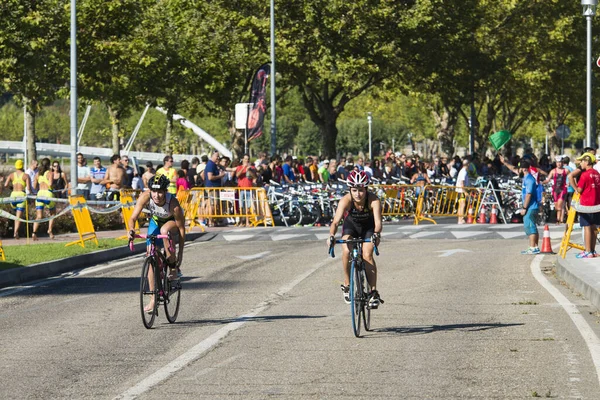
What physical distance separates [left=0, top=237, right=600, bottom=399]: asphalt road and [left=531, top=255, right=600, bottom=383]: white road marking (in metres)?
0.08

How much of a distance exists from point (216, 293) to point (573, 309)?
453 centimetres

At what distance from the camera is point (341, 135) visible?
513 ft

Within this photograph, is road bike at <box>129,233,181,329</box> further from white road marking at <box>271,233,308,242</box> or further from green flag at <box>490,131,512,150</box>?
green flag at <box>490,131,512,150</box>

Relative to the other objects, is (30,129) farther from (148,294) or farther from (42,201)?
(148,294)

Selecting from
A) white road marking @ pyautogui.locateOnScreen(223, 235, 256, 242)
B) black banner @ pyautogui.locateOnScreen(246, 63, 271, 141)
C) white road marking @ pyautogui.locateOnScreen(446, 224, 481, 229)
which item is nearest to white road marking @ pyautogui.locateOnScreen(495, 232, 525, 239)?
white road marking @ pyautogui.locateOnScreen(446, 224, 481, 229)

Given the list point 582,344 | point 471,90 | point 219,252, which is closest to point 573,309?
point 582,344

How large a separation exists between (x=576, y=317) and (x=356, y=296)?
9.29 feet

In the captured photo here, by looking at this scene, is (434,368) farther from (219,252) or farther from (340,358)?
(219,252)

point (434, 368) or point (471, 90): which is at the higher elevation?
point (471, 90)

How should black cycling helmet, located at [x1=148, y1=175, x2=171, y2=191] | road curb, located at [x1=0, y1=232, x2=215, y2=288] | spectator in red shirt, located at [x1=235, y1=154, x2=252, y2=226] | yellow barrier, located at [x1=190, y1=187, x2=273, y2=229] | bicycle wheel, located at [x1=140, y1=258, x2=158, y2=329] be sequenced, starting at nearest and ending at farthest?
bicycle wheel, located at [x1=140, y1=258, x2=158, y2=329]
black cycling helmet, located at [x1=148, y1=175, x2=171, y2=191]
road curb, located at [x1=0, y1=232, x2=215, y2=288]
yellow barrier, located at [x1=190, y1=187, x2=273, y2=229]
spectator in red shirt, located at [x1=235, y1=154, x2=252, y2=226]

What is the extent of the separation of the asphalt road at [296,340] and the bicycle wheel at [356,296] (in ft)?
0.53

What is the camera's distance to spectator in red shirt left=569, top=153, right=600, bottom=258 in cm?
2014

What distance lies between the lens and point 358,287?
1199 cm

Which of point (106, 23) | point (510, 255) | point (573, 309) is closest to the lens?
point (573, 309)
